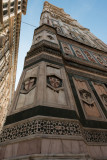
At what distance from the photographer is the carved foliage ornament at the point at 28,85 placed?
234 cm

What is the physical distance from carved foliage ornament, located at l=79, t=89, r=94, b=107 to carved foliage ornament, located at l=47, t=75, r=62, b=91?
35.3 inches

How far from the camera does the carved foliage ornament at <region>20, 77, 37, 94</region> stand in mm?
2336

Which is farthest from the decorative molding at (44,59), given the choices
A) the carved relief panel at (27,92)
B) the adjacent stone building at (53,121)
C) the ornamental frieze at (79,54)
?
the ornamental frieze at (79,54)

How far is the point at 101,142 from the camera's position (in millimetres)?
1918

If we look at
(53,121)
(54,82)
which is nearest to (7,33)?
(54,82)

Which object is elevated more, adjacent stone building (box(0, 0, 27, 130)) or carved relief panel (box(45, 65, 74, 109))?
adjacent stone building (box(0, 0, 27, 130))

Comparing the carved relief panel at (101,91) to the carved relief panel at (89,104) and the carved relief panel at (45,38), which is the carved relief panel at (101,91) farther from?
the carved relief panel at (45,38)

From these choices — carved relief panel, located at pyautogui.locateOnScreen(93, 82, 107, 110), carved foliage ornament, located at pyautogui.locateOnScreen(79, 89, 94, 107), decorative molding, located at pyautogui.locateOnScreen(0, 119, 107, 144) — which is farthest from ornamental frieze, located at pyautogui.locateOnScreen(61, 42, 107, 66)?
decorative molding, located at pyautogui.locateOnScreen(0, 119, 107, 144)

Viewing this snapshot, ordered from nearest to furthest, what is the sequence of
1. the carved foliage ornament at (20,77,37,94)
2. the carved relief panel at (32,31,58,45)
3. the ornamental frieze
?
the carved foliage ornament at (20,77,37,94)
the carved relief panel at (32,31,58,45)
the ornamental frieze

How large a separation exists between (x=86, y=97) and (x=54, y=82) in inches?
47.6

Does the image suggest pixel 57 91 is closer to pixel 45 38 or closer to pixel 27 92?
pixel 27 92

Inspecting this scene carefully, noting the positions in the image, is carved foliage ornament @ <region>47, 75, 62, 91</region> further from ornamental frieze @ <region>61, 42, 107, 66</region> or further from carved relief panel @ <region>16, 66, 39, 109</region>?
ornamental frieze @ <region>61, 42, 107, 66</region>

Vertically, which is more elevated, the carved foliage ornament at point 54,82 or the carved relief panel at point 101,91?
the carved relief panel at point 101,91

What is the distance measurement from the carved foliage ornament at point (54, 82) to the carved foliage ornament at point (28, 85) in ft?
1.21
